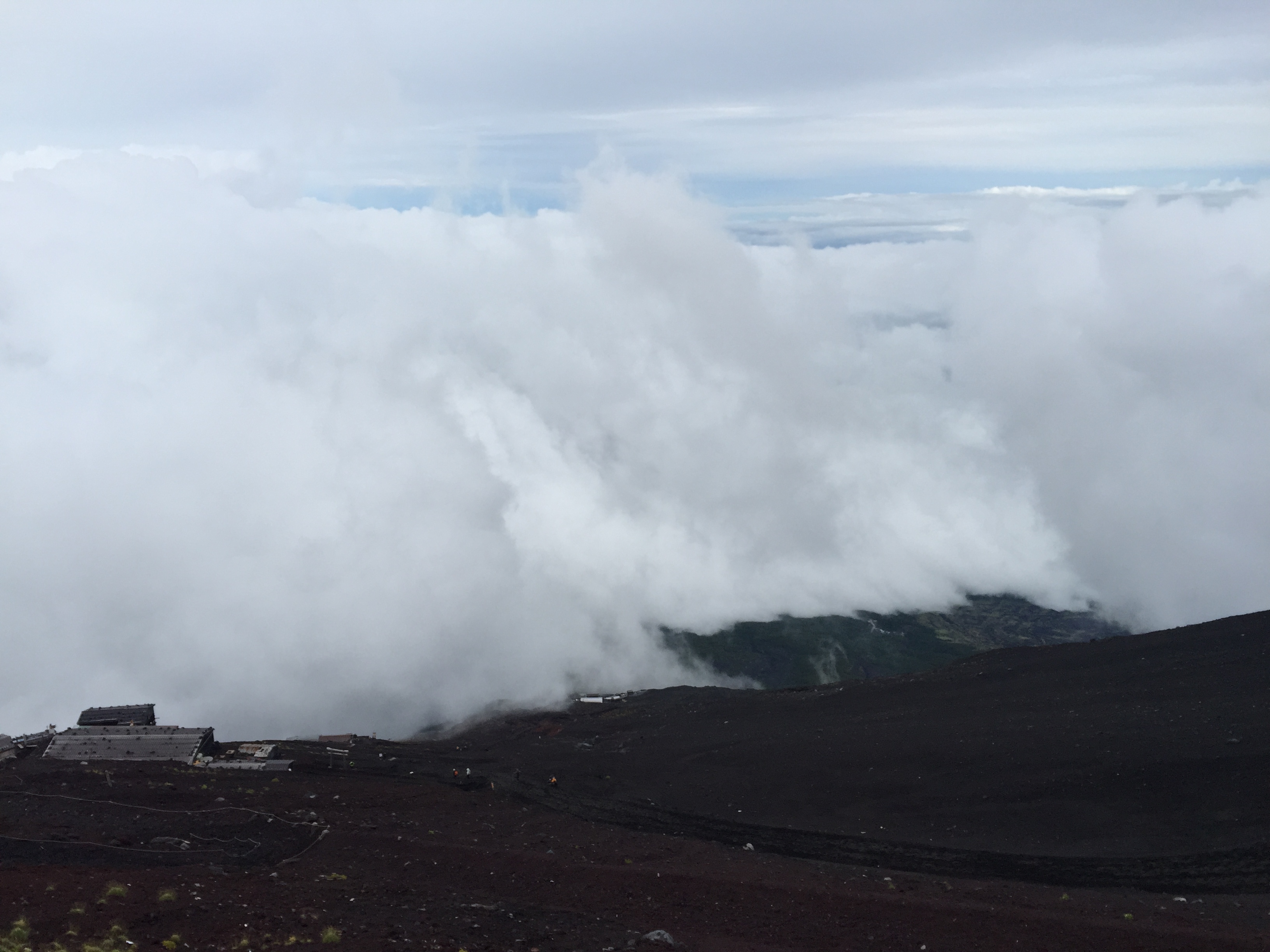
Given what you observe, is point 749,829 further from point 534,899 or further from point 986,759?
point 534,899

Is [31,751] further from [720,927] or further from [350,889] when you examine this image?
[720,927]

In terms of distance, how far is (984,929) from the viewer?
27094 millimetres

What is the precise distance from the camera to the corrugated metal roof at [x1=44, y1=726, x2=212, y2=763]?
4338cm

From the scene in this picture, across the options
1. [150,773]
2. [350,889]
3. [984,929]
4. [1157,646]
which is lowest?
[984,929]

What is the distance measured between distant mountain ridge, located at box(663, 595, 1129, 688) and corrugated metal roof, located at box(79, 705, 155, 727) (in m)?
76.7

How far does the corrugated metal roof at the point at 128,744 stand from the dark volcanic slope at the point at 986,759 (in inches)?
505

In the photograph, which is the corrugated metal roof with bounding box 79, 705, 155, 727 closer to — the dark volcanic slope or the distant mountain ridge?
the dark volcanic slope

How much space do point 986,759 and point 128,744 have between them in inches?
1484

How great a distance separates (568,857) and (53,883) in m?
15.1

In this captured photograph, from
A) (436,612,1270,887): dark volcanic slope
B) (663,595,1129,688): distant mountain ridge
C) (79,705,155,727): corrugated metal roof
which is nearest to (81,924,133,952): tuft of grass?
(436,612,1270,887): dark volcanic slope

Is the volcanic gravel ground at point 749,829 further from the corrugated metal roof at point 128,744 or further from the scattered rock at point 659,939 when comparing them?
the corrugated metal roof at point 128,744

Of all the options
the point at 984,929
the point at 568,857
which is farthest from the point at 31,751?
the point at 984,929

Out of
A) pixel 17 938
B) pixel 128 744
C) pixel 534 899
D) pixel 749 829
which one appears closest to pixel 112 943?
pixel 17 938

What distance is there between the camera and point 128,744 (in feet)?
147
